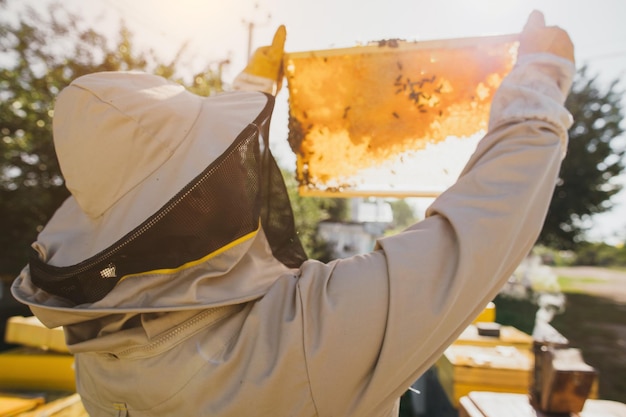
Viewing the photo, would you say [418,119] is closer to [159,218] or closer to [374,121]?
[374,121]

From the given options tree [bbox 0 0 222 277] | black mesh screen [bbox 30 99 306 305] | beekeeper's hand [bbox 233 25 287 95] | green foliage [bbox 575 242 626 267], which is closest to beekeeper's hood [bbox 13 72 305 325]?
black mesh screen [bbox 30 99 306 305]

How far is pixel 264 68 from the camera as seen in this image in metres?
1.59

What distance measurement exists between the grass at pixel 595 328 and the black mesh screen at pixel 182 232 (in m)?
6.40

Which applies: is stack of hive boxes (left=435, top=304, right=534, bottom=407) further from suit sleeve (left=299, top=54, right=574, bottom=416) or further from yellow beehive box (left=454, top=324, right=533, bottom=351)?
suit sleeve (left=299, top=54, right=574, bottom=416)

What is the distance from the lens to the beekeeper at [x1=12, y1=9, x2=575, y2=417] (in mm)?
804

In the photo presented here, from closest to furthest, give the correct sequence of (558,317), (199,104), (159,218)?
(159,218) < (199,104) < (558,317)

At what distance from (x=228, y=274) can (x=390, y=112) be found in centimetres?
115

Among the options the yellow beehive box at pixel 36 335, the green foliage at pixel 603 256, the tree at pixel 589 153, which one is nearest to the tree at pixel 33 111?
the yellow beehive box at pixel 36 335

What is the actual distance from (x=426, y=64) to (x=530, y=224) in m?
0.99

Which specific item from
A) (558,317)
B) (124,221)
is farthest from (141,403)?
(558,317)

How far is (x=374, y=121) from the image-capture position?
1789 millimetres

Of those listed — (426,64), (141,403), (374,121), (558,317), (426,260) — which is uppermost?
(426,64)

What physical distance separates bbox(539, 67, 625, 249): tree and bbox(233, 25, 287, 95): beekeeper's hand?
1238 centimetres

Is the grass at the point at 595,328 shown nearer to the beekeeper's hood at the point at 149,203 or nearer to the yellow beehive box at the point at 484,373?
the yellow beehive box at the point at 484,373
